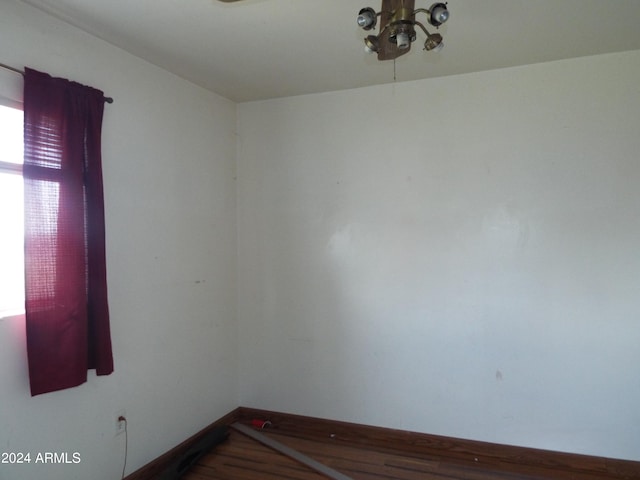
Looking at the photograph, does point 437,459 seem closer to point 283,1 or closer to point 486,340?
point 486,340

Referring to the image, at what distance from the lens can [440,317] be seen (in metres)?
2.95

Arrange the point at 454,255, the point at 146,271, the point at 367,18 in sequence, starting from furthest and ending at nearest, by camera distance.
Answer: the point at 454,255 < the point at 146,271 < the point at 367,18

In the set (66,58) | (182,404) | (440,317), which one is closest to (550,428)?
(440,317)

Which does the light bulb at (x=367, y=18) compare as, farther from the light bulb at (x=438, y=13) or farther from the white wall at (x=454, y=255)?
the white wall at (x=454, y=255)

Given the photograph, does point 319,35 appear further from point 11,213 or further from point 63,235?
point 11,213

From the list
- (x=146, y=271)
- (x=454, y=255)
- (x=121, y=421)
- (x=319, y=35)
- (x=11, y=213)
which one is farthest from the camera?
(x=454, y=255)

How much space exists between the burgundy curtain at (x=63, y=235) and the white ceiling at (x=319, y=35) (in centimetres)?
45

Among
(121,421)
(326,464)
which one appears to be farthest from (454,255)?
(121,421)

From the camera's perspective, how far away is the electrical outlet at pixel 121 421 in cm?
241

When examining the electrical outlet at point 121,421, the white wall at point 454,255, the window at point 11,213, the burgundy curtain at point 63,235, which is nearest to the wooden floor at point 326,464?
the white wall at point 454,255

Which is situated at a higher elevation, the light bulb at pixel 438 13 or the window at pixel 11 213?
the light bulb at pixel 438 13

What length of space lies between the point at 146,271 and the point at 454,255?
6.87 ft

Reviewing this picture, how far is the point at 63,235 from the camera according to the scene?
6.72 ft

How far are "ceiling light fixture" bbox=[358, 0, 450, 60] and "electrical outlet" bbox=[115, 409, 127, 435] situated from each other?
239cm
